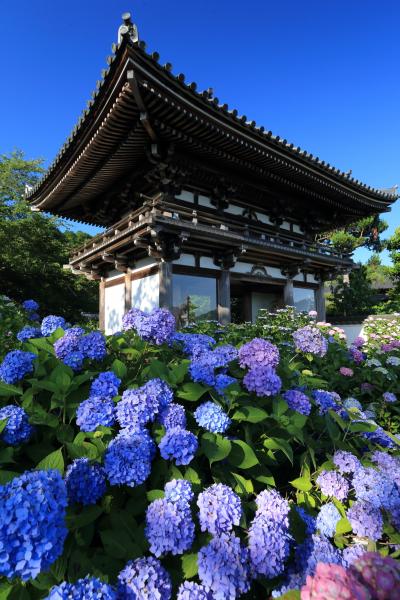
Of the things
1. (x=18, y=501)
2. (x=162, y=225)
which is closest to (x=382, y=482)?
(x=18, y=501)

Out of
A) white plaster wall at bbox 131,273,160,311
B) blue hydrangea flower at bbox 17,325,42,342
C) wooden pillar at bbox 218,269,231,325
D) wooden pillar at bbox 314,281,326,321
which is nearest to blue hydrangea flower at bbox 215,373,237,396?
blue hydrangea flower at bbox 17,325,42,342

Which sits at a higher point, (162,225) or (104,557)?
(162,225)

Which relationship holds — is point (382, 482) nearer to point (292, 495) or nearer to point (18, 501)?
point (292, 495)

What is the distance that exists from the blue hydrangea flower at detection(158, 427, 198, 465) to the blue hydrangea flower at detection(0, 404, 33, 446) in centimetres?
44

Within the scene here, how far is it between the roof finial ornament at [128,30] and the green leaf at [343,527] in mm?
5104

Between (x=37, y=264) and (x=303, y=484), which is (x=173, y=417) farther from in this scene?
(x=37, y=264)

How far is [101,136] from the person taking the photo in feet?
17.9

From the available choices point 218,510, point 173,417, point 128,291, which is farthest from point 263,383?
point 128,291

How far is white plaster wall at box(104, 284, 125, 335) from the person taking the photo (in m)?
8.30

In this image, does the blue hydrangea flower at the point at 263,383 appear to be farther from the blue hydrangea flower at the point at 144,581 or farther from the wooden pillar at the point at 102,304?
the wooden pillar at the point at 102,304

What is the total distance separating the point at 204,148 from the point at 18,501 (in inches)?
253

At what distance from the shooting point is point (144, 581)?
72 cm

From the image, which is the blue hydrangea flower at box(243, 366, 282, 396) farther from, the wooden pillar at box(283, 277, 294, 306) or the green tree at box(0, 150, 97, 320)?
the green tree at box(0, 150, 97, 320)

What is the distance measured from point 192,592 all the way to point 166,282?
5.86 meters
